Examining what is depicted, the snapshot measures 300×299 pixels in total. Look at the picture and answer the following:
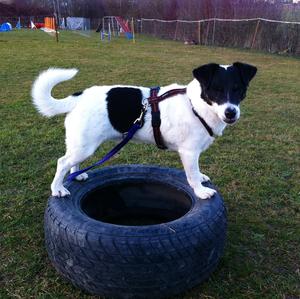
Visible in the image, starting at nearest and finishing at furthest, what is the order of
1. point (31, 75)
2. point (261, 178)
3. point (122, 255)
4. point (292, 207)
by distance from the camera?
point (122, 255) < point (292, 207) < point (261, 178) < point (31, 75)

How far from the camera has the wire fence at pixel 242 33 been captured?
17828 millimetres

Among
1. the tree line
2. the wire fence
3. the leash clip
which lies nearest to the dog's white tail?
the leash clip

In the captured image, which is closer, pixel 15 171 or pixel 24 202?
pixel 24 202

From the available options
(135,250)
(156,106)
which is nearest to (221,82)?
(156,106)

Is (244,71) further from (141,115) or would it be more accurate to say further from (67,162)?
(67,162)

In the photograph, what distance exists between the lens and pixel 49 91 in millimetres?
3248

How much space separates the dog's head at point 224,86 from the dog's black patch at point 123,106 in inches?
20.8

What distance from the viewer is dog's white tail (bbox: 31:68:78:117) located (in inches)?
126

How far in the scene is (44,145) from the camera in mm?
5602

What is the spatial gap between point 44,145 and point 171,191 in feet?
8.95

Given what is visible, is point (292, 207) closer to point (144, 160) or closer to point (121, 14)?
point (144, 160)

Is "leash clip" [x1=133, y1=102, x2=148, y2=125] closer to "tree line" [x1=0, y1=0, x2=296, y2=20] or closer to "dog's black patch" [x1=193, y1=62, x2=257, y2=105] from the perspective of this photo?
"dog's black patch" [x1=193, y1=62, x2=257, y2=105]

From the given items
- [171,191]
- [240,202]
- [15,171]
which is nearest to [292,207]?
[240,202]

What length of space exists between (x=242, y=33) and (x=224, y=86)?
63.4 feet
